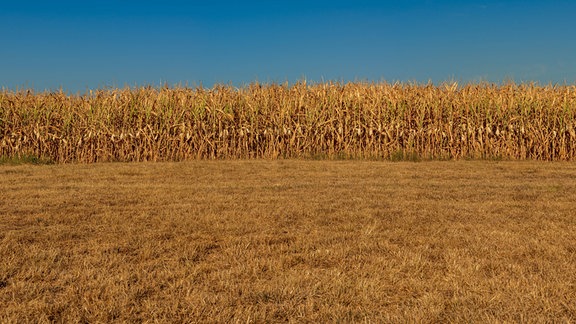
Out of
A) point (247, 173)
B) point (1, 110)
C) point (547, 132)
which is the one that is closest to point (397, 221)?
point (247, 173)

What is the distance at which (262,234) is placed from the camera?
21.6ft

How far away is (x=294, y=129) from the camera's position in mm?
17547

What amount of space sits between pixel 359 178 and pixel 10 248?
7.77 metres

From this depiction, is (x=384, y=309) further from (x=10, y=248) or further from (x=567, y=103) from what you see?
(x=567, y=103)

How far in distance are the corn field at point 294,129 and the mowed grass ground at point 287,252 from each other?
6.04 m

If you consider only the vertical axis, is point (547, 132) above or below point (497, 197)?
above

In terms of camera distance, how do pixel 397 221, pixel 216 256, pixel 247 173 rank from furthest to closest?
1. pixel 247 173
2. pixel 397 221
3. pixel 216 256

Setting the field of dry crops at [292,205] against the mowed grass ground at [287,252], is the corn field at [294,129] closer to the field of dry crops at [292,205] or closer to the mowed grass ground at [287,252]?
the field of dry crops at [292,205]

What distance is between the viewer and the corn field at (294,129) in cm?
1723

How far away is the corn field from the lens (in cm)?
1723

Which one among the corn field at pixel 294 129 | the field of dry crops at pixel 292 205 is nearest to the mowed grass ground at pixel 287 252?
the field of dry crops at pixel 292 205

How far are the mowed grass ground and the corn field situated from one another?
6041 millimetres

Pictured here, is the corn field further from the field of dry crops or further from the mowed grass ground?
the mowed grass ground

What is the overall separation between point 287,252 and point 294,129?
1193 centimetres
